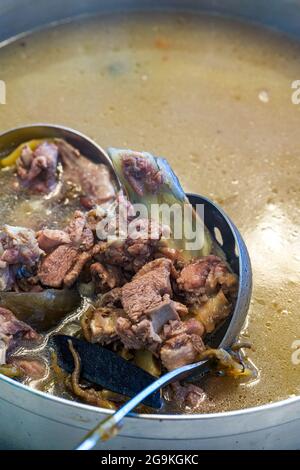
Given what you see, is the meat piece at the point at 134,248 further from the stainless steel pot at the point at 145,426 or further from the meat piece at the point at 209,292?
the stainless steel pot at the point at 145,426

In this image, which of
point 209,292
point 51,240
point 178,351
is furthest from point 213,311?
point 51,240

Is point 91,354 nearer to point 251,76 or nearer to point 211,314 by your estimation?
point 211,314

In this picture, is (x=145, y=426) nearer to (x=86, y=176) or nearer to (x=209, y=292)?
(x=209, y=292)

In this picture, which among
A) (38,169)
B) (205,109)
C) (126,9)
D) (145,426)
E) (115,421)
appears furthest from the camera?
(126,9)

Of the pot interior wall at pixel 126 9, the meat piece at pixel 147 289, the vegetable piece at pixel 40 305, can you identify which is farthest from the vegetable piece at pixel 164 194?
the pot interior wall at pixel 126 9

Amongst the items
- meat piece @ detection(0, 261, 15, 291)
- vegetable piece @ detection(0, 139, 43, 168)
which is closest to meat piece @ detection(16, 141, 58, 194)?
vegetable piece @ detection(0, 139, 43, 168)

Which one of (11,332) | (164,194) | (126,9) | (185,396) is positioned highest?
(126,9)
